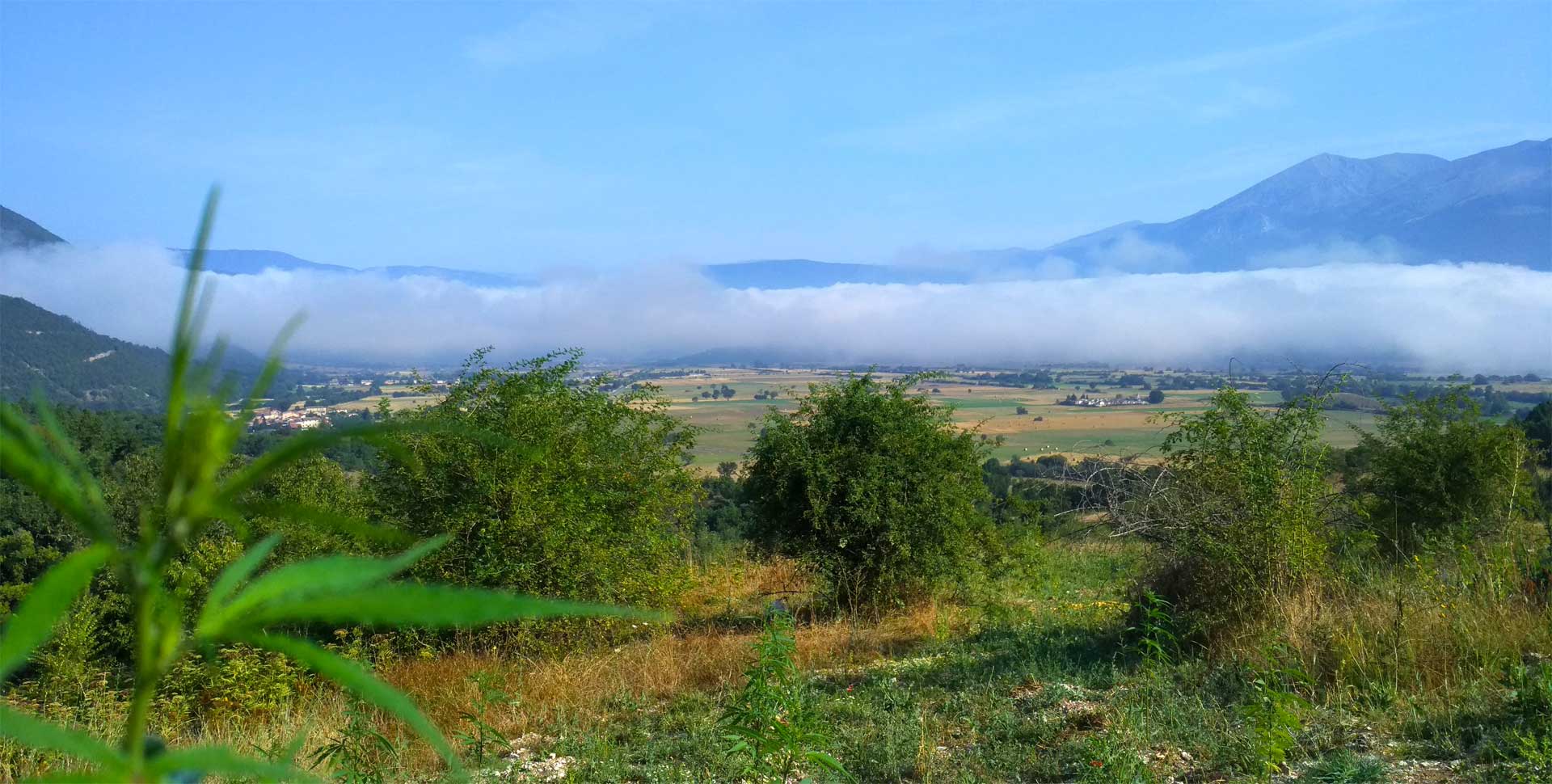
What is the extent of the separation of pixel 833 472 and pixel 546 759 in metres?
7.57

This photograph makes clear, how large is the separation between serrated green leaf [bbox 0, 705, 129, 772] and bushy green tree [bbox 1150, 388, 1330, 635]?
6.97 m

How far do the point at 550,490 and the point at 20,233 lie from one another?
133071 millimetres

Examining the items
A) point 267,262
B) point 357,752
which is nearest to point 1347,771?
point 357,752

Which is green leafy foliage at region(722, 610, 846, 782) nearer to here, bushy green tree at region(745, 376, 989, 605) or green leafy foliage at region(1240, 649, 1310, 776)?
green leafy foliage at region(1240, 649, 1310, 776)

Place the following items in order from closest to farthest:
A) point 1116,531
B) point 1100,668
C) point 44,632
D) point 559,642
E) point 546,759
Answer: point 44,632
point 546,759
point 1100,668
point 1116,531
point 559,642

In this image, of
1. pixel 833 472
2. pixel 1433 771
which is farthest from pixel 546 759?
pixel 833 472

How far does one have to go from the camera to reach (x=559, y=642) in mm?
9984

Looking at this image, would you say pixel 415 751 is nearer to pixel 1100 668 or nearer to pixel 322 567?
pixel 1100 668

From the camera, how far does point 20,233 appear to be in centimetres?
11225

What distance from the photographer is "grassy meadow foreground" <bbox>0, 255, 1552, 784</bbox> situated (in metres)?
0.60

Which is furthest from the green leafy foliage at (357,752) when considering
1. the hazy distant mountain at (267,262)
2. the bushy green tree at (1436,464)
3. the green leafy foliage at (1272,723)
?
the hazy distant mountain at (267,262)

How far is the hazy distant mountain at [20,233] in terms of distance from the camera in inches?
4230

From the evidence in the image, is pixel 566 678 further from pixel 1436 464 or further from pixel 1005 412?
pixel 1005 412

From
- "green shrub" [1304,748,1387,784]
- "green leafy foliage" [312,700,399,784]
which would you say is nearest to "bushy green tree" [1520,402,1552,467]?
"green shrub" [1304,748,1387,784]
